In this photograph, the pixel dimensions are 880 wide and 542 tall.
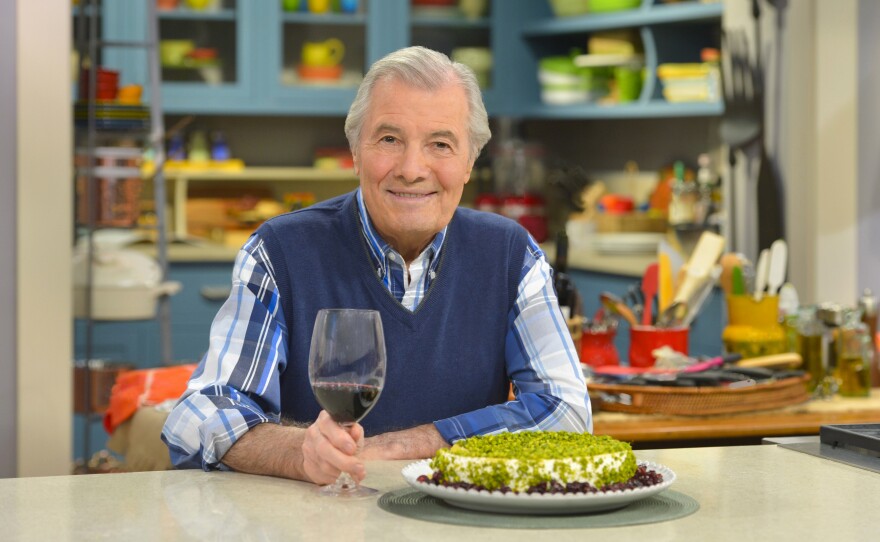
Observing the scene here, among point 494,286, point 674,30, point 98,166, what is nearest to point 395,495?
point 494,286

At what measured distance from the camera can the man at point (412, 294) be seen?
193 centimetres

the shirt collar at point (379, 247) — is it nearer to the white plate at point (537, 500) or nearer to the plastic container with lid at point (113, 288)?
the white plate at point (537, 500)

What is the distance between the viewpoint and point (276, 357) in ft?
6.39

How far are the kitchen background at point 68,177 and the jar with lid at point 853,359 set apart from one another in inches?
29.1

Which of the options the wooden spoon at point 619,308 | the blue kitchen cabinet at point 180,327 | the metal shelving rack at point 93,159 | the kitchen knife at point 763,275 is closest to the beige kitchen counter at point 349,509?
the wooden spoon at point 619,308

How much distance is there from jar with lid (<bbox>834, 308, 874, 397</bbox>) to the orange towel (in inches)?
56.8

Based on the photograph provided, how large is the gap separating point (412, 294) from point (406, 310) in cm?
5

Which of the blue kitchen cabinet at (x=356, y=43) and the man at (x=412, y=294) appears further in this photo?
the blue kitchen cabinet at (x=356, y=43)

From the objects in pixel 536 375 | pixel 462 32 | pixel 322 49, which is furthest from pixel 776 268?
pixel 462 32

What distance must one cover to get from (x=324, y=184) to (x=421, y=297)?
174 inches

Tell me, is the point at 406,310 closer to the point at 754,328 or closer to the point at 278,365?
the point at 278,365

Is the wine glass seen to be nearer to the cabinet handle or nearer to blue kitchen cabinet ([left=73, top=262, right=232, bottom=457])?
blue kitchen cabinet ([left=73, top=262, right=232, bottom=457])

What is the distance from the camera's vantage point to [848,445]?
1.84m

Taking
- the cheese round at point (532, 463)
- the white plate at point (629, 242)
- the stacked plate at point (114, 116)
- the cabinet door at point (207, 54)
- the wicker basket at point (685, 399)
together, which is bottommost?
the wicker basket at point (685, 399)
